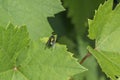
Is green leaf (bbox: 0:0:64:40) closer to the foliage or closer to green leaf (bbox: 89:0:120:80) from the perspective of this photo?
the foliage

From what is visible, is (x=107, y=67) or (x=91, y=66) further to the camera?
(x=91, y=66)

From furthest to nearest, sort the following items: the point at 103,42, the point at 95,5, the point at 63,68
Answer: the point at 95,5, the point at 103,42, the point at 63,68

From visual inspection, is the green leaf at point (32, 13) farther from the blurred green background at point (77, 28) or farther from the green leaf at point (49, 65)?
the blurred green background at point (77, 28)

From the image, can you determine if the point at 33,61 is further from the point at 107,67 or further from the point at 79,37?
the point at 79,37

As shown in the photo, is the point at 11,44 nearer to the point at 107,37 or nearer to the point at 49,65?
the point at 49,65

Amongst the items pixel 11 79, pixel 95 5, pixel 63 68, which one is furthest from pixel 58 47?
pixel 95 5

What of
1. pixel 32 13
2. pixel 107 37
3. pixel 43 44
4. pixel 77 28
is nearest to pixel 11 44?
pixel 43 44

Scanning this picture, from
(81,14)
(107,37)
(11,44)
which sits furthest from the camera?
(81,14)
